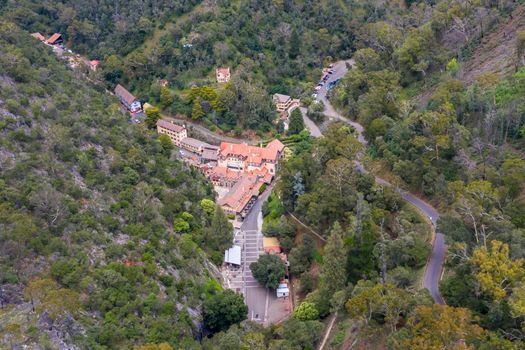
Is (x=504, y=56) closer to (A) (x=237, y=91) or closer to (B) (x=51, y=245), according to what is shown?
(A) (x=237, y=91)

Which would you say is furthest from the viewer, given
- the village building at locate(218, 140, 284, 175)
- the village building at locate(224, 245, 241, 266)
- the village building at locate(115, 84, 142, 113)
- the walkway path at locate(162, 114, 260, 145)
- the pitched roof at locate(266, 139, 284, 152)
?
the village building at locate(115, 84, 142, 113)

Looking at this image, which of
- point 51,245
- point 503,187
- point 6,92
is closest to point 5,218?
point 51,245

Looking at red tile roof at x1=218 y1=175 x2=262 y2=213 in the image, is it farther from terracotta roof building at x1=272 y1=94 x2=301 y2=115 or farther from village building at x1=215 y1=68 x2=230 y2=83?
village building at x1=215 y1=68 x2=230 y2=83

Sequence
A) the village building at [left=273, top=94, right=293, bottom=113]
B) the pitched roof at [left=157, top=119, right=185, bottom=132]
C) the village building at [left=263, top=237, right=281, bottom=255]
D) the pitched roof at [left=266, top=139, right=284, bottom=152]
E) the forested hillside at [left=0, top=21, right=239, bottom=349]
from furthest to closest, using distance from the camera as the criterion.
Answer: the village building at [left=273, top=94, right=293, bottom=113]
the pitched roof at [left=157, top=119, right=185, bottom=132]
the pitched roof at [left=266, top=139, right=284, bottom=152]
the village building at [left=263, top=237, right=281, bottom=255]
the forested hillside at [left=0, top=21, right=239, bottom=349]

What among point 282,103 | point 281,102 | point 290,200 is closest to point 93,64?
point 281,102

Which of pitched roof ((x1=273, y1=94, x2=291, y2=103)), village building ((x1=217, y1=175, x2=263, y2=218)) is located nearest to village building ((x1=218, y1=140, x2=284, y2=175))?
village building ((x1=217, y1=175, x2=263, y2=218))

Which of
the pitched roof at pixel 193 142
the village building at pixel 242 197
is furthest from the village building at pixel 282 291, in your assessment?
the pitched roof at pixel 193 142
